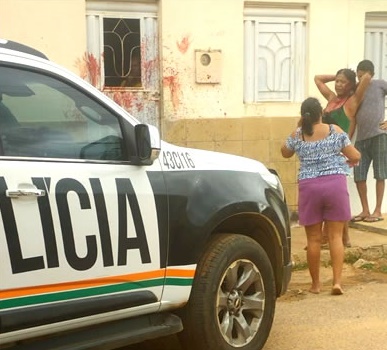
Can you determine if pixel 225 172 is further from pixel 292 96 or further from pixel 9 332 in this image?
pixel 292 96

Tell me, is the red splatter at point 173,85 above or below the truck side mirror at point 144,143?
above

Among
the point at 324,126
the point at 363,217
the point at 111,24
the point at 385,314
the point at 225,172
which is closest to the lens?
the point at 225,172

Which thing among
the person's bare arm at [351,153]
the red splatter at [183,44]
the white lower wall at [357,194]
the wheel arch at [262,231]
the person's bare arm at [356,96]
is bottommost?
the white lower wall at [357,194]

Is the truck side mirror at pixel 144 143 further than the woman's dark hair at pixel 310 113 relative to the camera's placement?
No

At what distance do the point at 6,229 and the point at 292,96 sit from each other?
626 centimetres

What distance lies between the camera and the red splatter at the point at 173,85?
8359mm

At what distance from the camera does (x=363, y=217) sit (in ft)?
29.1

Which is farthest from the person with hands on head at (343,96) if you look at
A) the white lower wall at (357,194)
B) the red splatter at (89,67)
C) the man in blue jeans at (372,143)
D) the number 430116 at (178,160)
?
the number 430116 at (178,160)

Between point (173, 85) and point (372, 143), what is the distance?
8.30ft

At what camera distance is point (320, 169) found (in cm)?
619

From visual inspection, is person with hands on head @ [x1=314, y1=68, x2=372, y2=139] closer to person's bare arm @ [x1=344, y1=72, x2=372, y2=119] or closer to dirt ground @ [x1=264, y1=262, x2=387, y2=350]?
person's bare arm @ [x1=344, y1=72, x2=372, y2=119]

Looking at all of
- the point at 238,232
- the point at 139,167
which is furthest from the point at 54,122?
the point at 238,232

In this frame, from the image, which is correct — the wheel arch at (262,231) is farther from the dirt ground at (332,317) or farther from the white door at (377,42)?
the white door at (377,42)

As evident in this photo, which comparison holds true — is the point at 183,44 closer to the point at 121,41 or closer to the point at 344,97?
the point at 121,41
